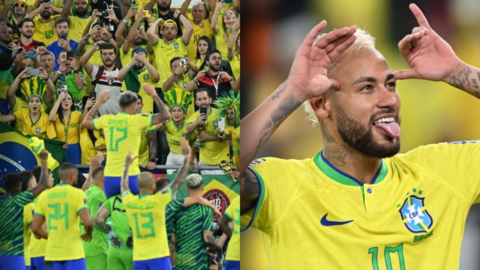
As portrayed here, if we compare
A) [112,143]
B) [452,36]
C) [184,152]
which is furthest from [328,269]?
[452,36]

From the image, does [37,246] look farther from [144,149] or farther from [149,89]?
[149,89]

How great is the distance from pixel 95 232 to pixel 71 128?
1.66 ft

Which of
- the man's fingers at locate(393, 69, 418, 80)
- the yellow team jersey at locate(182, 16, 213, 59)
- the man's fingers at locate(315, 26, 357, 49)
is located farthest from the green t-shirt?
the man's fingers at locate(393, 69, 418, 80)

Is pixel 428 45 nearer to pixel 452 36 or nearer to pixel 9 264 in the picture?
pixel 452 36

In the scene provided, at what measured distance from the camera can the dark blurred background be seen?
3.29 m

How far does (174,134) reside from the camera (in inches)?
117

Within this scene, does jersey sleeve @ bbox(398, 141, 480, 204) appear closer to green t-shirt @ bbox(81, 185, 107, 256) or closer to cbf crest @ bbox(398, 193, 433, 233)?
cbf crest @ bbox(398, 193, 433, 233)

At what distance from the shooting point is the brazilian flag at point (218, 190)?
295cm

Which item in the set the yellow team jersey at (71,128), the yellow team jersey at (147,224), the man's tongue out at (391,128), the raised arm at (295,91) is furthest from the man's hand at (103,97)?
the man's tongue out at (391,128)

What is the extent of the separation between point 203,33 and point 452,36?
4.46 feet

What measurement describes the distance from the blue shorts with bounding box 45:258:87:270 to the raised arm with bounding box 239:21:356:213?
2.65 feet

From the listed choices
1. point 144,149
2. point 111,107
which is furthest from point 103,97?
point 144,149

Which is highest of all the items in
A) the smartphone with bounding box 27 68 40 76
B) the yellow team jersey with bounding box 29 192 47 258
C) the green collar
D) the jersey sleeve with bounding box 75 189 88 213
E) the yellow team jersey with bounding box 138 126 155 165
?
the smartphone with bounding box 27 68 40 76

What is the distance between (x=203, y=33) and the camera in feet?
9.94
